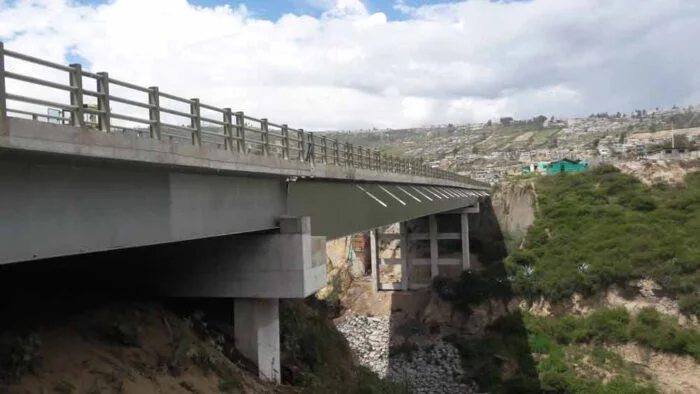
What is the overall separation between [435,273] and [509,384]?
→ 11822 mm

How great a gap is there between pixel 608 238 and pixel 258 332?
35.9m

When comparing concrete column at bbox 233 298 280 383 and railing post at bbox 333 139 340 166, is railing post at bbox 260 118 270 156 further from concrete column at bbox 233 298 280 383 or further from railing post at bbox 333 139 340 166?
railing post at bbox 333 139 340 166

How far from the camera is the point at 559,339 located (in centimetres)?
3591

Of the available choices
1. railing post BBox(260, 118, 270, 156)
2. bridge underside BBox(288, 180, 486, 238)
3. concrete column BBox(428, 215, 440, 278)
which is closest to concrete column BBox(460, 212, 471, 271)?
concrete column BBox(428, 215, 440, 278)

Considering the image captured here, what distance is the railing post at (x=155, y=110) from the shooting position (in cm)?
956

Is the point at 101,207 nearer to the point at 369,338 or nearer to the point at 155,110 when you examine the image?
the point at 155,110

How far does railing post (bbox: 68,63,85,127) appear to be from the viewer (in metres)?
7.84

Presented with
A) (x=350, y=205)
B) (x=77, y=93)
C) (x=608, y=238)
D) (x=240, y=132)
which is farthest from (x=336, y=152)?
(x=608, y=238)

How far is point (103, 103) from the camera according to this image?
27.6 ft

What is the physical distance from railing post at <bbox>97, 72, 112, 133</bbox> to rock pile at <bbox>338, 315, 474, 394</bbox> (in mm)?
24637

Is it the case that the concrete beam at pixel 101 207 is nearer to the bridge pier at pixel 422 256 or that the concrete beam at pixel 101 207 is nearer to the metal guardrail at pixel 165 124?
the metal guardrail at pixel 165 124

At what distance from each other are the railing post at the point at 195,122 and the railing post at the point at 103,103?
86.6 inches

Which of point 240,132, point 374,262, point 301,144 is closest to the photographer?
point 240,132

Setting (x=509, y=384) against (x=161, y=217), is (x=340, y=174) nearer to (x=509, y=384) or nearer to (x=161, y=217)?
(x=161, y=217)
